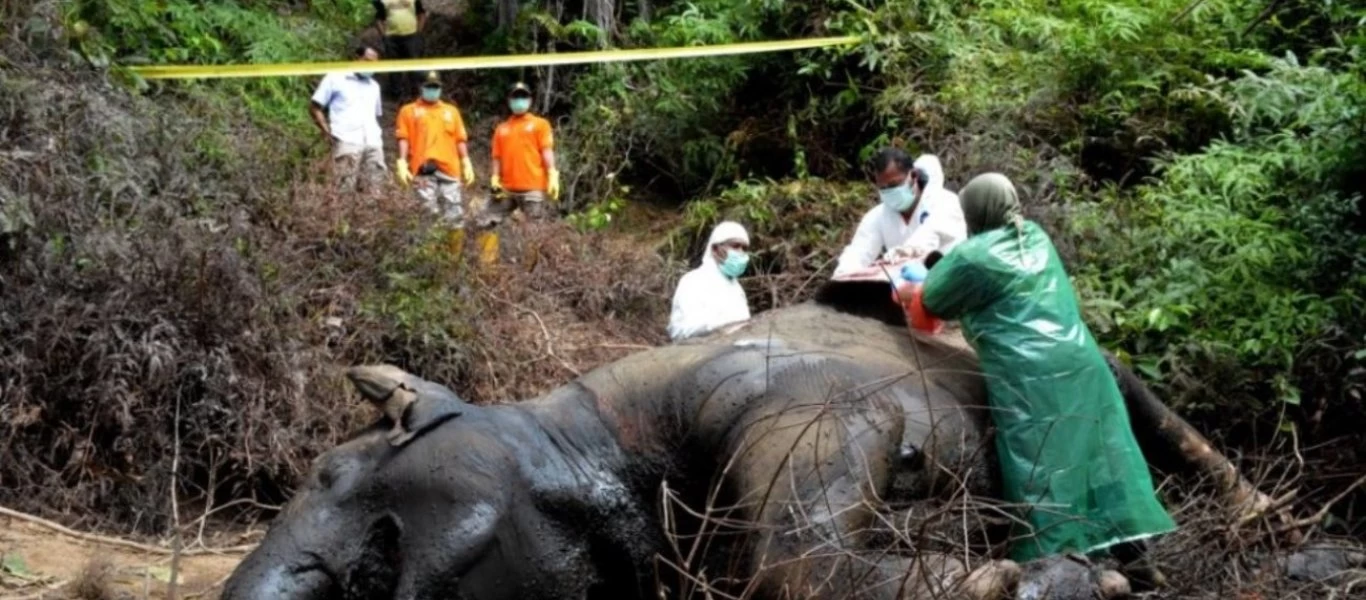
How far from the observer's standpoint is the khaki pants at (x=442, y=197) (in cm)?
1403

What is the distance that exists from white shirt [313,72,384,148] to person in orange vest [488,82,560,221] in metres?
1.00

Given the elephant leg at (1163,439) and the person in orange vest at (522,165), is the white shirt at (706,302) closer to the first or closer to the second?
the elephant leg at (1163,439)

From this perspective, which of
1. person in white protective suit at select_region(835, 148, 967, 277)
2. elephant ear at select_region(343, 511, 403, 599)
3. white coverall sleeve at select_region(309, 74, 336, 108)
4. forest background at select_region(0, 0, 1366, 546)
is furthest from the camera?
white coverall sleeve at select_region(309, 74, 336, 108)

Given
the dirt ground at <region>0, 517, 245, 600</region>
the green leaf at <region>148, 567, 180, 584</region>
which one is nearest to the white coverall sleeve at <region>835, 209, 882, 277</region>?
the dirt ground at <region>0, 517, 245, 600</region>

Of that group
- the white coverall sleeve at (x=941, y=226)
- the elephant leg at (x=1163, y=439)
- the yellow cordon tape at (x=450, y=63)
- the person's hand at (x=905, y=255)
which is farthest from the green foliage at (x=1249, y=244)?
the yellow cordon tape at (x=450, y=63)

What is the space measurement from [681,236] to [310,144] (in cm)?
307

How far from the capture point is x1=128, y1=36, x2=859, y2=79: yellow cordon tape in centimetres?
1550

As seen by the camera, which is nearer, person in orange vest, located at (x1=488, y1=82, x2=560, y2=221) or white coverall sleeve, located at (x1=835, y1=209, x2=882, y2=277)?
white coverall sleeve, located at (x1=835, y1=209, x2=882, y2=277)

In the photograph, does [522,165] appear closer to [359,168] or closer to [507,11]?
[359,168]

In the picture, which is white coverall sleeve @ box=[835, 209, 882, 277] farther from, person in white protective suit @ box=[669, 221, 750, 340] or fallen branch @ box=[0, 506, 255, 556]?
fallen branch @ box=[0, 506, 255, 556]

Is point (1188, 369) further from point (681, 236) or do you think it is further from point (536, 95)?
point (536, 95)

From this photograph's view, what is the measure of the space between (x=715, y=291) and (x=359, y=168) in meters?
4.81

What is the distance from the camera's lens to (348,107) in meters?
15.6

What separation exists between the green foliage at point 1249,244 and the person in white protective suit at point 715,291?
2304 millimetres
